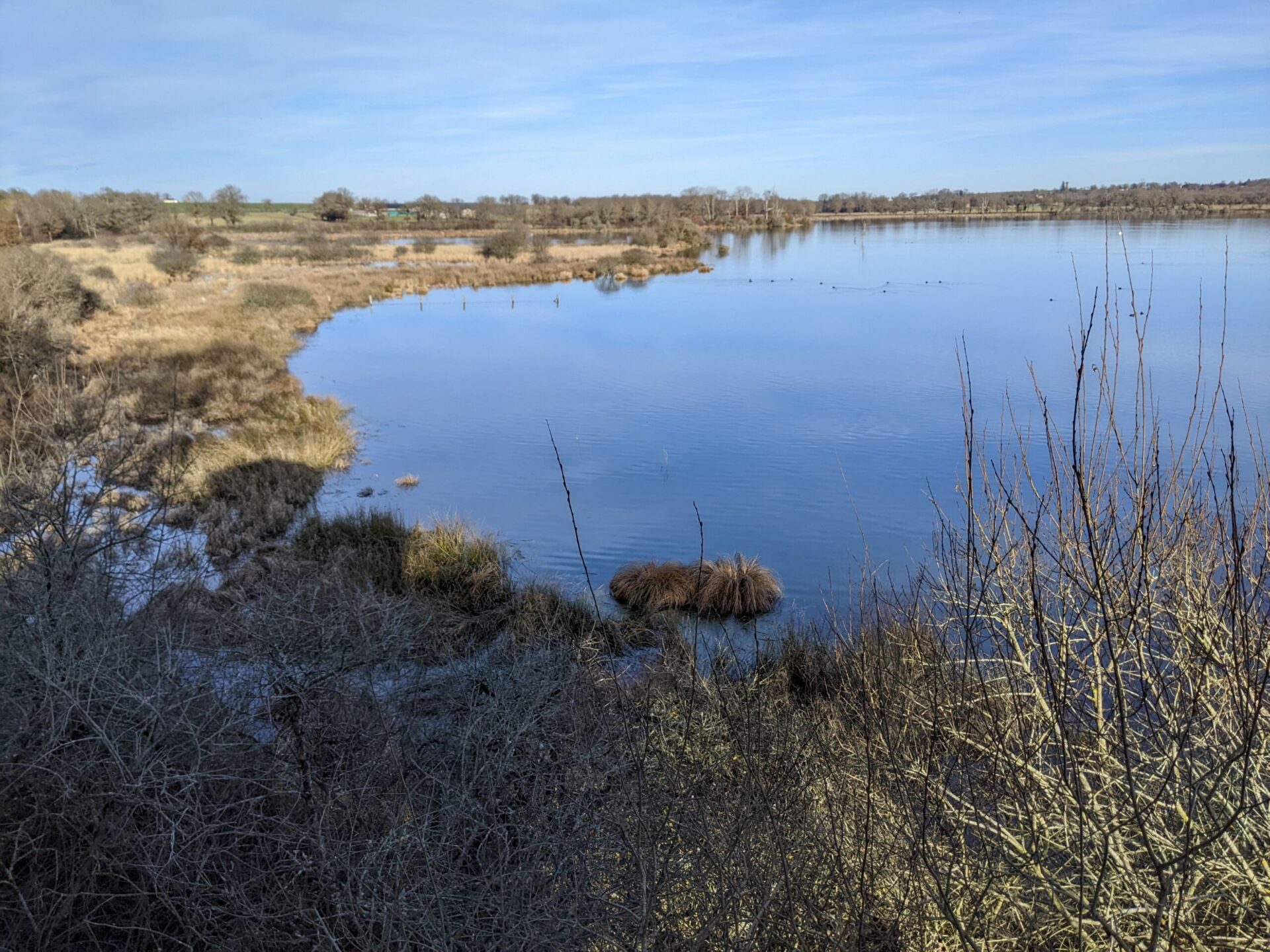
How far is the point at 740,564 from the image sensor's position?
925cm

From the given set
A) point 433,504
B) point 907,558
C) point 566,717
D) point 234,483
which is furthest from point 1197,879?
point 234,483

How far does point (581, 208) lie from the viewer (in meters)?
88.2

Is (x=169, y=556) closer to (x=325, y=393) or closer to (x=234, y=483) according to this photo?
(x=234, y=483)

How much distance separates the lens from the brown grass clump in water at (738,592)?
882cm

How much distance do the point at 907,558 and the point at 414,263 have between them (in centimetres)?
4210

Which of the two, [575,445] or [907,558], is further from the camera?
[575,445]

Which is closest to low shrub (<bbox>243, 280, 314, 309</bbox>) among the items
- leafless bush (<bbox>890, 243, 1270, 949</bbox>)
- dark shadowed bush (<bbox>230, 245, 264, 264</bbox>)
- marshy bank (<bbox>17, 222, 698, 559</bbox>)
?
marshy bank (<bbox>17, 222, 698, 559</bbox>)

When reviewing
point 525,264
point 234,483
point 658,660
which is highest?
point 525,264

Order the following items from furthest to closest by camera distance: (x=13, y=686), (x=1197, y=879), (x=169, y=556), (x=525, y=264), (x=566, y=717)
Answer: (x=525, y=264) → (x=169, y=556) → (x=566, y=717) → (x=13, y=686) → (x=1197, y=879)

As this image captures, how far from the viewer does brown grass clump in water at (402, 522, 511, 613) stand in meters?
8.93

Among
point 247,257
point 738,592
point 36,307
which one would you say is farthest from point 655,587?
point 247,257

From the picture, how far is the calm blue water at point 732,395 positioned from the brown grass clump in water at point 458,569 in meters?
0.81

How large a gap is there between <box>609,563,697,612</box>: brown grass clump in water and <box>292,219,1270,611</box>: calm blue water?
0.86m

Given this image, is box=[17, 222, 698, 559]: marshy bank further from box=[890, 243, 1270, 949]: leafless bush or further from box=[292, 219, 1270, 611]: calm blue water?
box=[890, 243, 1270, 949]: leafless bush
